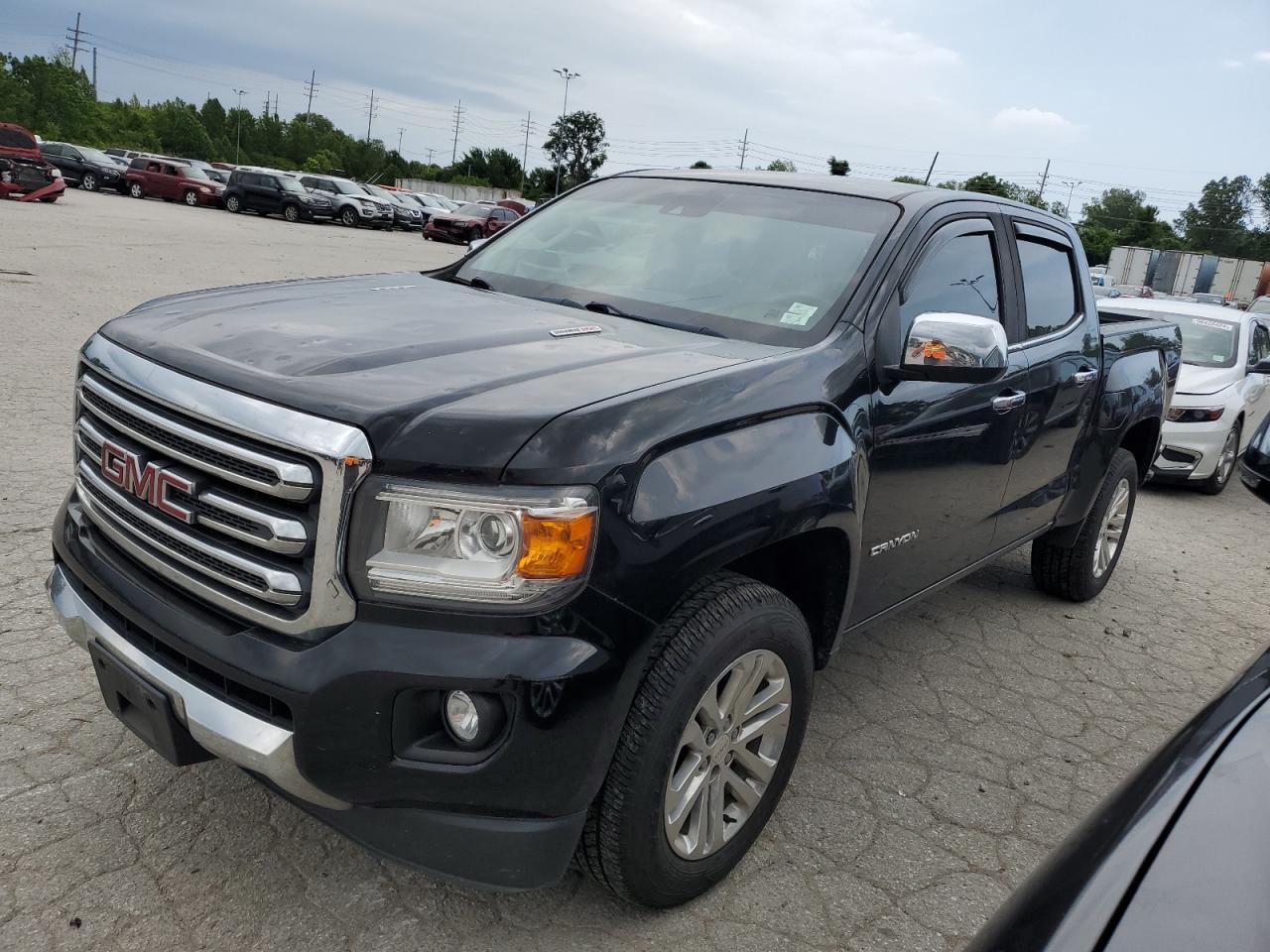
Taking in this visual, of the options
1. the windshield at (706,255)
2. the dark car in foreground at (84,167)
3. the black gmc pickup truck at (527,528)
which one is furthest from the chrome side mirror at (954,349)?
the dark car in foreground at (84,167)

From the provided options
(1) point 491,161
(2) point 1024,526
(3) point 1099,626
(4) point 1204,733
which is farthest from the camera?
(1) point 491,161

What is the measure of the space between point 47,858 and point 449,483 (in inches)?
60.6

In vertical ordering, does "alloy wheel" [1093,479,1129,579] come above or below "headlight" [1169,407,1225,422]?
below

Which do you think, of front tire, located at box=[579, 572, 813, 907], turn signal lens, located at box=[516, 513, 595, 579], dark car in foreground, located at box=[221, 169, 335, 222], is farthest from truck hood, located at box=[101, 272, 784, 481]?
dark car in foreground, located at box=[221, 169, 335, 222]

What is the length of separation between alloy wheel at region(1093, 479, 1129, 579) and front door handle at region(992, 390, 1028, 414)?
165 cm

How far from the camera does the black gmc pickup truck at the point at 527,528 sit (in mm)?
2014

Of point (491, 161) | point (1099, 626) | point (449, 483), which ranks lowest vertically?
point (1099, 626)

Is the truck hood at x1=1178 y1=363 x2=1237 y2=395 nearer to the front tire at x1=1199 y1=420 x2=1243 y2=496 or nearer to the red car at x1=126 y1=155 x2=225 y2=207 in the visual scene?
the front tire at x1=1199 y1=420 x2=1243 y2=496

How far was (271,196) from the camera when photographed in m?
34.4

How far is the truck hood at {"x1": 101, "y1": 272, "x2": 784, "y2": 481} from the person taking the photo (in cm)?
203

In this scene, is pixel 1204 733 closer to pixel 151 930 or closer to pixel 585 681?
pixel 585 681

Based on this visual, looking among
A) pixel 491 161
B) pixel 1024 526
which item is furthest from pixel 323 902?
pixel 491 161

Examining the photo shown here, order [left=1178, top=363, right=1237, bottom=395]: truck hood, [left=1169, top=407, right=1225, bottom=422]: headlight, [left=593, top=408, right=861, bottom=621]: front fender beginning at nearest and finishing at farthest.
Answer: [left=593, top=408, right=861, bottom=621]: front fender → [left=1169, top=407, right=1225, bottom=422]: headlight → [left=1178, top=363, right=1237, bottom=395]: truck hood

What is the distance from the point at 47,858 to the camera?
8.30 ft
